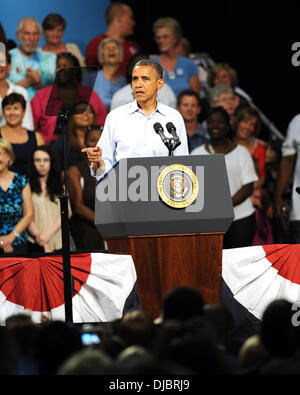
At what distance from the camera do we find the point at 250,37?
11.7 meters

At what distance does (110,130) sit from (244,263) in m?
1.25

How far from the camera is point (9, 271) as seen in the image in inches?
278

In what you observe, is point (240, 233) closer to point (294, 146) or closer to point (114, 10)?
point (294, 146)

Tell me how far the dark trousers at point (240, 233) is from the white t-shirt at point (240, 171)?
89mm

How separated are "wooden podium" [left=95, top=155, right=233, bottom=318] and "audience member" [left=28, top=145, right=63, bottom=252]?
2416mm

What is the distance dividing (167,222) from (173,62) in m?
4.27

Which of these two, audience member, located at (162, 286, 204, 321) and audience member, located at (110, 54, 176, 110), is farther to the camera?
audience member, located at (110, 54, 176, 110)

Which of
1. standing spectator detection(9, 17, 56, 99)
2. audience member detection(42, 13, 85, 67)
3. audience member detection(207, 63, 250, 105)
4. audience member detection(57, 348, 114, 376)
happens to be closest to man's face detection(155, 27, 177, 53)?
audience member detection(207, 63, 250, 105)

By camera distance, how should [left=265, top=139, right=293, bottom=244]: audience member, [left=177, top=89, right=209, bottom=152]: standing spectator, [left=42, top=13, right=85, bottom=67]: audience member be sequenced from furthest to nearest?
[left=42, top=13, right=85, bottom=67]: audience member < [left=177, top=89, right=209, bottom=152]: standing spectator < [left=265, top=139, right=293, bottom=244]: audience member

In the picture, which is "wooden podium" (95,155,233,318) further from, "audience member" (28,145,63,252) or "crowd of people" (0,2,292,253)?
"audience member" (28,145,63,252)

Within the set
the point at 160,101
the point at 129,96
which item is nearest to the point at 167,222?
the point at 129,96

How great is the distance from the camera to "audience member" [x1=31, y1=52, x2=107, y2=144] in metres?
6.79

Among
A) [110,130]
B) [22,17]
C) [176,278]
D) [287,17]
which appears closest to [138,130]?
[110,130]

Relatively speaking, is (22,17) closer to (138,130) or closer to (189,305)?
(138,130)
